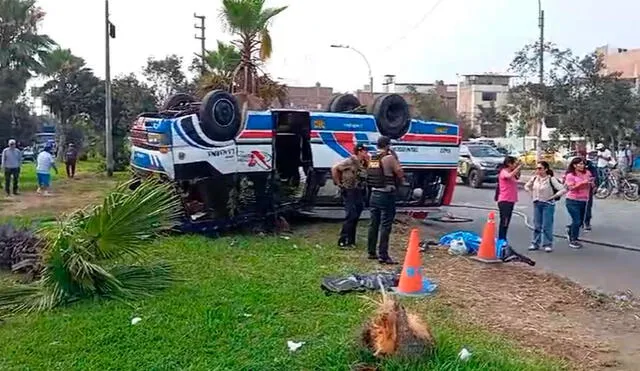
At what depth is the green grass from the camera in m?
5.63

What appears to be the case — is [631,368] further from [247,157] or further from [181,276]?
[247,157]

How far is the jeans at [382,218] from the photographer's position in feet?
34.1

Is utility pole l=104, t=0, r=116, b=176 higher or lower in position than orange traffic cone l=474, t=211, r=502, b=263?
higher

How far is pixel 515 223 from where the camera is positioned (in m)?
16.5

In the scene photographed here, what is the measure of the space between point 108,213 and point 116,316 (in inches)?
→ 59.4

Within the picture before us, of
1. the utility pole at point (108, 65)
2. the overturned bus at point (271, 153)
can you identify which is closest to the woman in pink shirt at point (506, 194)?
the overturned bus at point (271, 153)

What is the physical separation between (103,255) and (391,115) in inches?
291

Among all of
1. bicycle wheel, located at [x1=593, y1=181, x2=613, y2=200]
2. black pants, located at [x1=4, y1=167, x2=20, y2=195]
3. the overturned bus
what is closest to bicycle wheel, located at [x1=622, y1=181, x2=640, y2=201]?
bicycle wheel, located at [x1=593, y1=181, x2=613, y2=200]

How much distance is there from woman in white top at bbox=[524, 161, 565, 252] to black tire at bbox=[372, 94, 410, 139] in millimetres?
2691

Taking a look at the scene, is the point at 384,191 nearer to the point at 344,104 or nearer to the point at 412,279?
the point at 412,279

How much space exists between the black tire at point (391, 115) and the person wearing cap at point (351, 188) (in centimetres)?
187

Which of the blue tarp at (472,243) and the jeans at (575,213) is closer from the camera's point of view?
the blue tarp at (472,243)

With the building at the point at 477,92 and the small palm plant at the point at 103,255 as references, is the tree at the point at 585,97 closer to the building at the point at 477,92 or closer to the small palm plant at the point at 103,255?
the small palm plant at the point at 103,255

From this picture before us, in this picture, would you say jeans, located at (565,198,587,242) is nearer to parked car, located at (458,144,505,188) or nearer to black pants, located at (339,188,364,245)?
black pants, located at (339,188,364,245)
